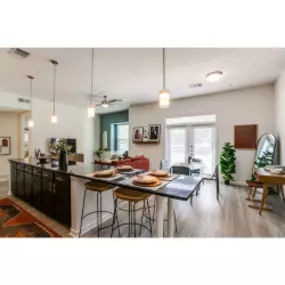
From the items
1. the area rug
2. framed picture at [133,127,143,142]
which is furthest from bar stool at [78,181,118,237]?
framed picture at [133,127,143,142]

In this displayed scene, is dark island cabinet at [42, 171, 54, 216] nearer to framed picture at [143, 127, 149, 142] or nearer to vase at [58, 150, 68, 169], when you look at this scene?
vase at [58, 150, 68, 169]

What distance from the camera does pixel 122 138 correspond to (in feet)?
27.9

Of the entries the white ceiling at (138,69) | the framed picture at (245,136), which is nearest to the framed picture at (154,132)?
the white ceiling at (138,69)

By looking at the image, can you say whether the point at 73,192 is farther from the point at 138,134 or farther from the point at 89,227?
the point at 138,134

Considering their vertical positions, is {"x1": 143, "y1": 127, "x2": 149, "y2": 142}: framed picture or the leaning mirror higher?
{"x1": 143, "y1": 127, "x2": 149, "y2": 142}: framed picture

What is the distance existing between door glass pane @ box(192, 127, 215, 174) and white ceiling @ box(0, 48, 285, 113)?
1.32m

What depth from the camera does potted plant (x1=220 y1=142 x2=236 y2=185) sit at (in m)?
4.79

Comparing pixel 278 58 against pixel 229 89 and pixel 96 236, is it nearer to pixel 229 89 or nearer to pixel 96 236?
pixel 229 89

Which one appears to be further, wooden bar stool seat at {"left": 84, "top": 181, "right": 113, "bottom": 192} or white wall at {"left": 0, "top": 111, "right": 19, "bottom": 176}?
white wall at {"left": 0, "top": 111, "right": 19, "bottom": 176}

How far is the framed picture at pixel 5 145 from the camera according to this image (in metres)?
5.78

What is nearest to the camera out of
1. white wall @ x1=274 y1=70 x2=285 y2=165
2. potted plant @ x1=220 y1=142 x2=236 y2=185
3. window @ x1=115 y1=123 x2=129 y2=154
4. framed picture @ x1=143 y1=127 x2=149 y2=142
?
white wall @ x1=274 y1=70 x2=285 y2=165

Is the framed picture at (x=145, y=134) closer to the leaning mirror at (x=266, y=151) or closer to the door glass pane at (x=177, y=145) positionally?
the door glass pane at (x=177, y=145)

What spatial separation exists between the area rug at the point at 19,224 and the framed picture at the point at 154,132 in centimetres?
451
